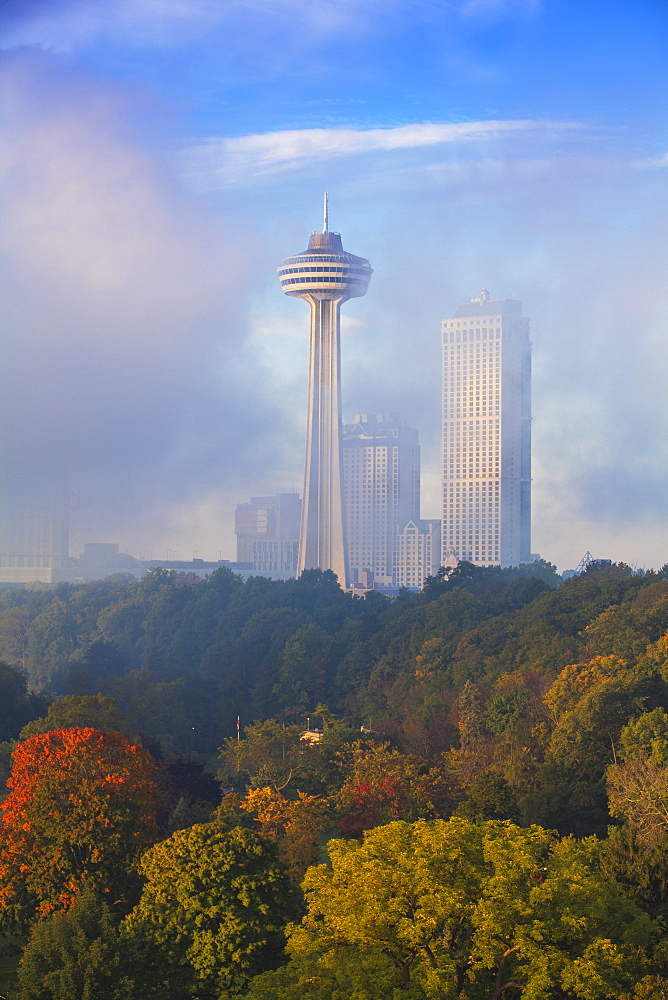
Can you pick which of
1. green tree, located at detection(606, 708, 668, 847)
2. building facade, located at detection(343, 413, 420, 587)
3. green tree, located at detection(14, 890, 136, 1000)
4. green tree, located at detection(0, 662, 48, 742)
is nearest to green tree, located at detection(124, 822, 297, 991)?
green tree, located at detection(14, 890, 136, 1000)

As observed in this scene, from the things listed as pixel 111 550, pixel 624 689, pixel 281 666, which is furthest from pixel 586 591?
pixel 111 550

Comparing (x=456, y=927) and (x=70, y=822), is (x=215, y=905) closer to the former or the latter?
(x=456, y=927)

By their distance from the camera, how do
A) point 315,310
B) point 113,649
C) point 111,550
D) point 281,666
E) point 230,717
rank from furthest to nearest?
1. point 111,550
2. point 315,310
3. point 113,649
4. point 281,666
5. point 230,717

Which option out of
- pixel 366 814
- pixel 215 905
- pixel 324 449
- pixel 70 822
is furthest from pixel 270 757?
pixel 324 449

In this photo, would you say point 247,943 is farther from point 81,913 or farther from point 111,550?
point 111,550

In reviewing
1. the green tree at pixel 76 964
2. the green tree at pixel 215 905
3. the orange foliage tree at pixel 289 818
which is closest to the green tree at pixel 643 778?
the orange foliage tree at pixel 289 818

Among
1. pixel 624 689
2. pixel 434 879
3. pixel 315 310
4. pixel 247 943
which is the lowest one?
pixel 247 943
